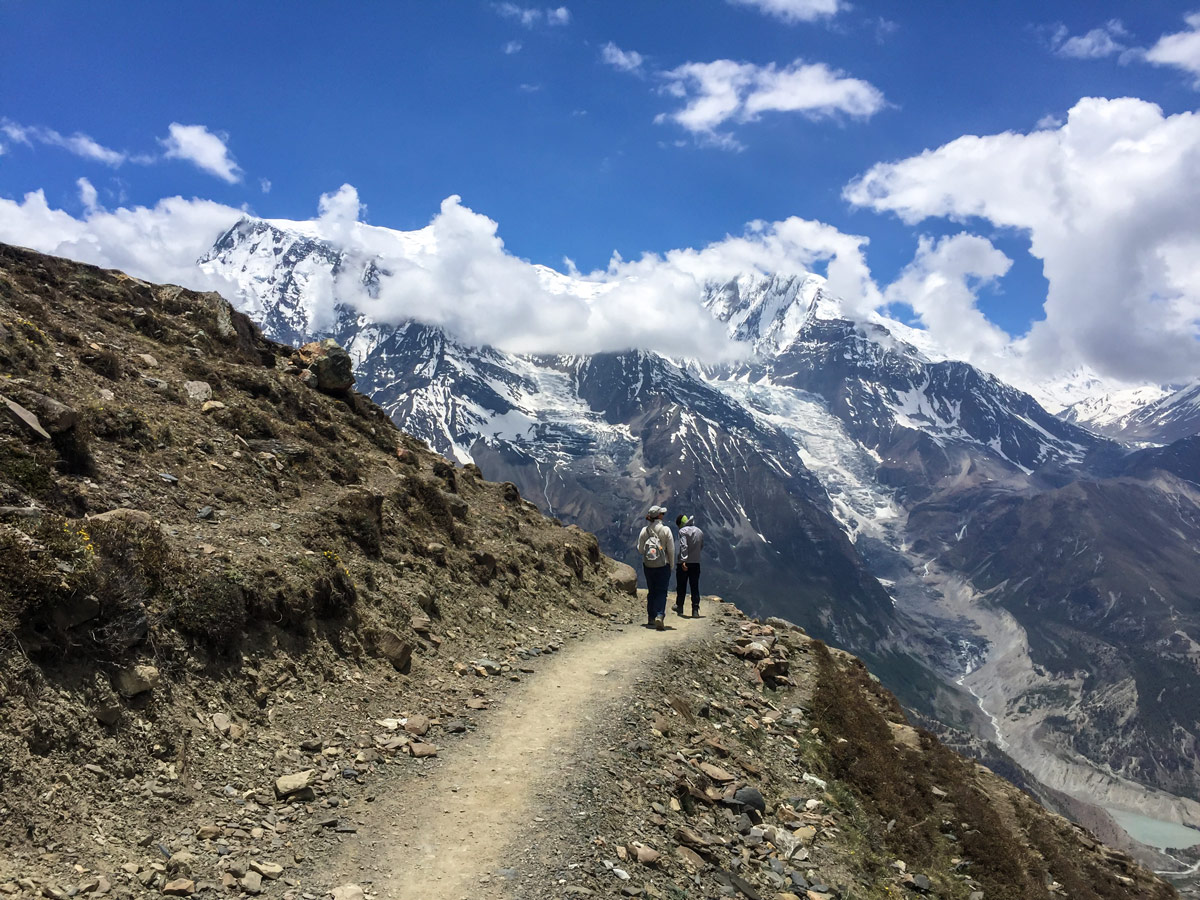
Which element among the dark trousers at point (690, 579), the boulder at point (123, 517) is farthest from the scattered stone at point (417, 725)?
the dark trousers at point (690, 579)

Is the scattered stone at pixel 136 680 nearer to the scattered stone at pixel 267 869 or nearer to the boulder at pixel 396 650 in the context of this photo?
the scattered stone at pixel 267 869

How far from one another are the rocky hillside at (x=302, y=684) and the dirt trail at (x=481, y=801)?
1.40 feet

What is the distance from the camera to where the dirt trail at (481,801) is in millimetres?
10336

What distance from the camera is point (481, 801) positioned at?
12.5m

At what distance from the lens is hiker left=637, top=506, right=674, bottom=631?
2700 centimetres

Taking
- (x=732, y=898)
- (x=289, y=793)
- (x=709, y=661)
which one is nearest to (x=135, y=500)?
(x=289, y=793)

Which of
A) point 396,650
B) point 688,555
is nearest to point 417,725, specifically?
point 396,650

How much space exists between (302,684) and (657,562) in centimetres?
1505

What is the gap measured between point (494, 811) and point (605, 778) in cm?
252

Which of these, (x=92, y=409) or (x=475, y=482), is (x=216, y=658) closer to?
(x=92, y=409)

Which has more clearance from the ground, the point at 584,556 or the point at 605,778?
the point at 584,556

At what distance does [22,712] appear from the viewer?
9.66 m

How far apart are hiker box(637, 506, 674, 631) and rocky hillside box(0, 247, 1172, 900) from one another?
287cm

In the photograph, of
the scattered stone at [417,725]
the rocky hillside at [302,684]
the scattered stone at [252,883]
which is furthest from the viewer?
the scattered stone at [417,725]
